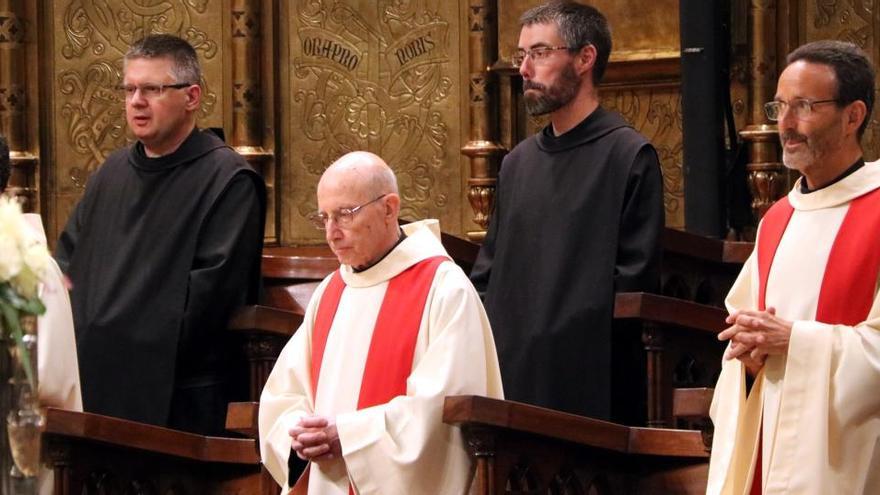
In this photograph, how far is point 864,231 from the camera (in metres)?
5.03

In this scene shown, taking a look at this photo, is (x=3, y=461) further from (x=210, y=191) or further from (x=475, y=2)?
(x=475, y=2)

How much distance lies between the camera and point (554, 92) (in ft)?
21.3

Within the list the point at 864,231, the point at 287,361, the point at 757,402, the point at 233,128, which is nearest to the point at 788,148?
the point at 864,231

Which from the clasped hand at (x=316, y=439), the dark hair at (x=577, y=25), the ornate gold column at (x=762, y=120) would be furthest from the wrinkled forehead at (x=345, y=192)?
the ornate gold column at (x=762, y=120)

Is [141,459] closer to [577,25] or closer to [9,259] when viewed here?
[577,25]

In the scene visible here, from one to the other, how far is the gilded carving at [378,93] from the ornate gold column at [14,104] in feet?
→ 3.78

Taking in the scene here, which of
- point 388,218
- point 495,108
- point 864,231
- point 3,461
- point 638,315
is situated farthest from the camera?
point 495,108

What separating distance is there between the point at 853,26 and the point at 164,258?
2.87m

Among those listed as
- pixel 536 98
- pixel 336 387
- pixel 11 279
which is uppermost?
pixel 536 98

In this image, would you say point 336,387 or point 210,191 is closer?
point 336,387

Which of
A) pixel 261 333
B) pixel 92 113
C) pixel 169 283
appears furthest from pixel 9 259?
pixel 92 113

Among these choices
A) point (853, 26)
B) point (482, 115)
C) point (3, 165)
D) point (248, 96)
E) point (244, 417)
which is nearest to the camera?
point (244, 417)

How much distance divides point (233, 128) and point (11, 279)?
511 cm

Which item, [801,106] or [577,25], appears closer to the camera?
[801,106]
